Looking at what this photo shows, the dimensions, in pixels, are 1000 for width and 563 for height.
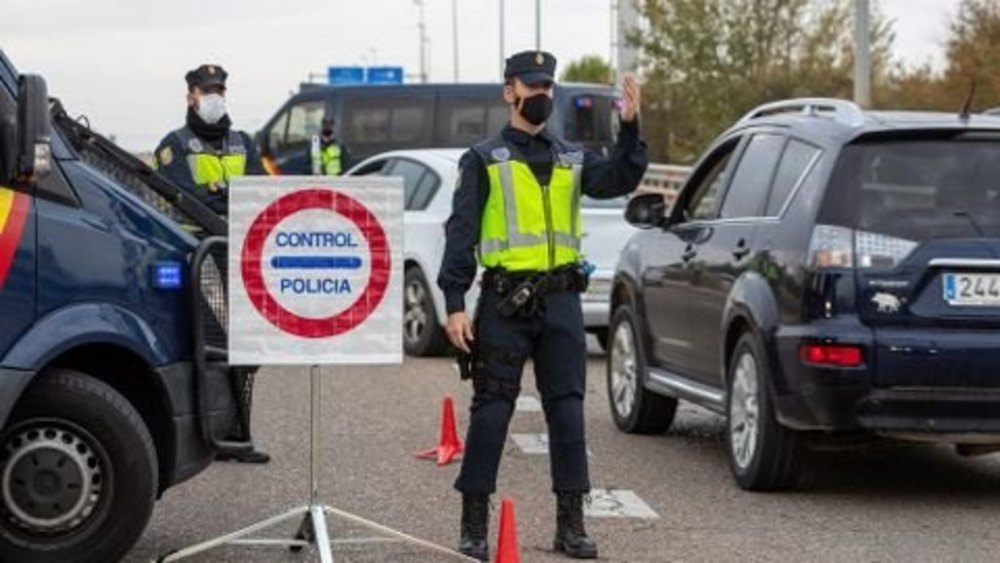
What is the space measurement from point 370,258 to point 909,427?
261 cm

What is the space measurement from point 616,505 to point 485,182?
73.7 inches

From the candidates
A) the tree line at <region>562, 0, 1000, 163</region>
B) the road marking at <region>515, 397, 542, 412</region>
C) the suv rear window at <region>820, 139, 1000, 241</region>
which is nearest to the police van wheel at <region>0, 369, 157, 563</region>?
the suv rear window at <region>820, 139, 1000, 241</region>

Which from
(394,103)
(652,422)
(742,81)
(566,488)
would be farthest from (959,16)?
(566,488)

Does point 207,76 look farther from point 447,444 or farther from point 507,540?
point 507,540

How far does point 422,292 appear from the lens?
13867 mm

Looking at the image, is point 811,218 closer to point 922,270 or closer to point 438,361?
point 922,270

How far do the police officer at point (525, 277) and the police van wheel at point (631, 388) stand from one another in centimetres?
304

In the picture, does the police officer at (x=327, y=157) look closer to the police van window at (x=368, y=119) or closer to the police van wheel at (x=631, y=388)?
the police van window at (x=368, y=119)

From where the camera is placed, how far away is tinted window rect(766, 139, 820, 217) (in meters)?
8.02

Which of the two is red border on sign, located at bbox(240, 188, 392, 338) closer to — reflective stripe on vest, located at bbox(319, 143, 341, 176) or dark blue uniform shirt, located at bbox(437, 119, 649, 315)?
dark blue uniform shirt, located at bbox(437, 119, 649, 315)

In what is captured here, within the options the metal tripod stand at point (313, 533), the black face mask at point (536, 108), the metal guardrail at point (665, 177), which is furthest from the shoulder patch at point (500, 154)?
the metal guardrail at point (665, 177)

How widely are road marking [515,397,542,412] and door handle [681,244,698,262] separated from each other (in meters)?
1.99

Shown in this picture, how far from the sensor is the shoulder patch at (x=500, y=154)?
657 centimetres

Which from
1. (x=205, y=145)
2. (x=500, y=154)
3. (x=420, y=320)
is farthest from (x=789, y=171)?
(x=420, y=320)
